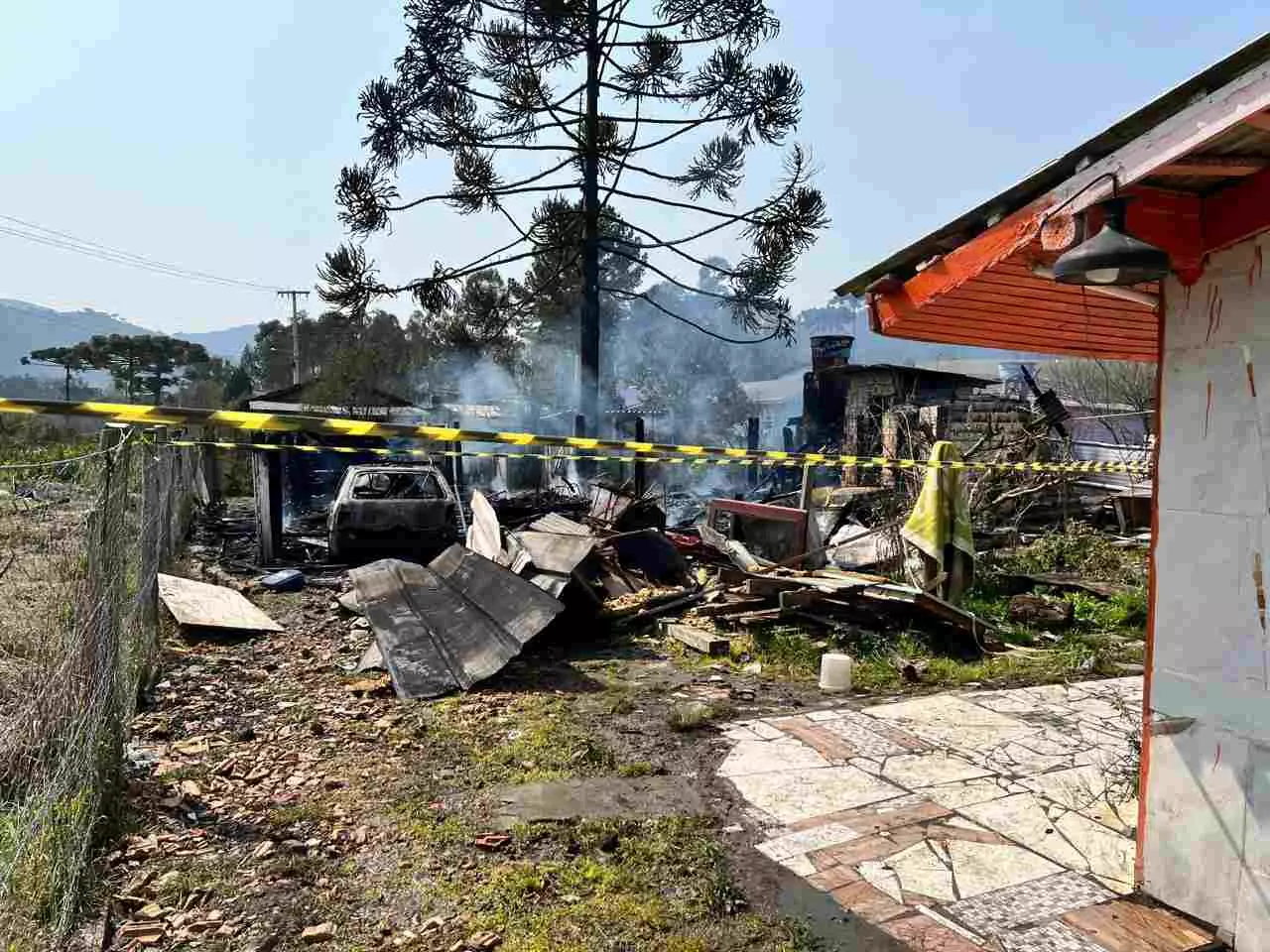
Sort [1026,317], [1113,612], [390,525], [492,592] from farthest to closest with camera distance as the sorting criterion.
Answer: [390,525] → [1113,612] → [492,592] → [1026,317]

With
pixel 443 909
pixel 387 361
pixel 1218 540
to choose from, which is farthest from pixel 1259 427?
pixel 387 361

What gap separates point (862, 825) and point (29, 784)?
3.59 m

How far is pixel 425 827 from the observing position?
13.0 feet

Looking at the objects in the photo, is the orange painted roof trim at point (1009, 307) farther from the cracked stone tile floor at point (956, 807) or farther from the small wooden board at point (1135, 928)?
the small wooden board at point (1135, 928)

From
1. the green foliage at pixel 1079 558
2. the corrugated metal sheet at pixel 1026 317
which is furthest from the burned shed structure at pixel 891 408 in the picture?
the corrugated metal sheet at pixel 1026 317

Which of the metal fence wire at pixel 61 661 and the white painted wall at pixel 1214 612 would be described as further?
the metal fence wire at pixel 61 661

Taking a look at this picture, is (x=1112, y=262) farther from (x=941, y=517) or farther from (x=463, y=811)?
(x=941, y=517)

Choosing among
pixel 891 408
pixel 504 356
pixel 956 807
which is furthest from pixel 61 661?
pixel 504 356

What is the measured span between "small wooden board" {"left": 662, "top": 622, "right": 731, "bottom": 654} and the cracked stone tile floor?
164cm

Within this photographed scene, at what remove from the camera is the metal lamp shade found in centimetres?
243

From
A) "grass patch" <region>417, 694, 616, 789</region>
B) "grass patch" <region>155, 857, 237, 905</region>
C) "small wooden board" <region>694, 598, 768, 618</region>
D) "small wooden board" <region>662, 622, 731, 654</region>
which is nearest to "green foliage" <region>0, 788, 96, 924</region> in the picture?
"grass patch" <region>155, 857, 237, 905</region>

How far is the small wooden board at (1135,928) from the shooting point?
9.61 feet

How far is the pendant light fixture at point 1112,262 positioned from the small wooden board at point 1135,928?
2287mm

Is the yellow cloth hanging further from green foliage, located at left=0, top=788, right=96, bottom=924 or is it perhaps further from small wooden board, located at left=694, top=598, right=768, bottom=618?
green foliage, located at left=0, top=788, right=96, bottom=924
